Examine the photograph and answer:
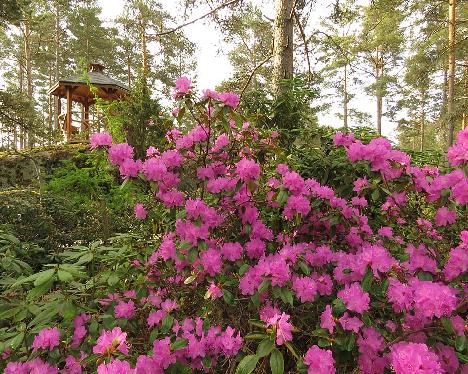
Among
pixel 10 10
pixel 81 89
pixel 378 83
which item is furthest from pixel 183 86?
pixel 378 83

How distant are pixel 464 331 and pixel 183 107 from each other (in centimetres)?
154

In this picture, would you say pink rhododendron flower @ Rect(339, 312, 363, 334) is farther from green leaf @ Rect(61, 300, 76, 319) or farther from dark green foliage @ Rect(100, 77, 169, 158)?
dark green foliage @ Rect(100, 77, 169, 158)

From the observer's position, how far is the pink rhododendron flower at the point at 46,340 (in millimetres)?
1462

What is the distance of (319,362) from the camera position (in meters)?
1.19

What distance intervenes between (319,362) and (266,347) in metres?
0.18

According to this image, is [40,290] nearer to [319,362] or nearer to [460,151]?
[319,362]

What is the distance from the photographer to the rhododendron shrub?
1299mm

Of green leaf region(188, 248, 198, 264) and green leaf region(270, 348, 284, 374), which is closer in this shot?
green leaf region(270, 348, 284, 374)

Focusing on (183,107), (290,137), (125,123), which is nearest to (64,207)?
(125,123)

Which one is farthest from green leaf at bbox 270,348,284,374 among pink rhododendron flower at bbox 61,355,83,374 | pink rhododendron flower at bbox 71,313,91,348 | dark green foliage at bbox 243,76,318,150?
dark green foliage at bbox 243,76,318,150

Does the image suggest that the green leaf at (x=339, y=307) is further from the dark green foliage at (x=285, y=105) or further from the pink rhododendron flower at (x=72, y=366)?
the dark green foliage at (x=285, y=105)

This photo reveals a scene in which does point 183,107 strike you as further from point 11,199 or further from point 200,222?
point 11,199

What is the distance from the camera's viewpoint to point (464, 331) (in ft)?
4.09

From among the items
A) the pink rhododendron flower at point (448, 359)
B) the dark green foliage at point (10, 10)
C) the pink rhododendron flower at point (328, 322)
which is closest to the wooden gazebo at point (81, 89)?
the dark green foliage at point (10, 10)
